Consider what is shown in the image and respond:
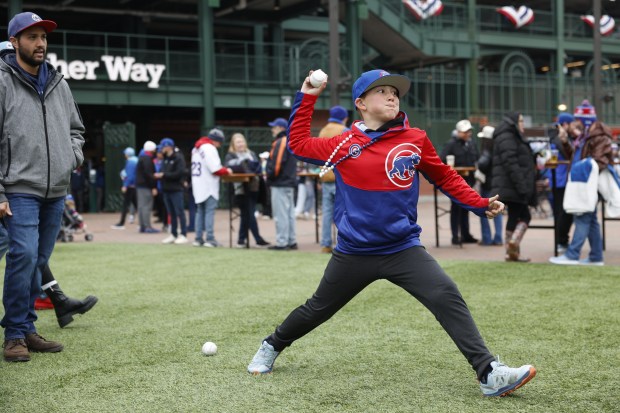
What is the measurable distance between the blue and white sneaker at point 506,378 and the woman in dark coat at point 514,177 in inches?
262

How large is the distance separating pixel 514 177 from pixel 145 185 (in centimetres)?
945

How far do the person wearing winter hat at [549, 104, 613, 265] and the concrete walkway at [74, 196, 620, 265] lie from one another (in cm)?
45

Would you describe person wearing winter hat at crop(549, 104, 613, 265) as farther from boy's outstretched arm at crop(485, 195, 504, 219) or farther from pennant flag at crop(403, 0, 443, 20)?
pennant flag at crop(403, 0, 443, 20)

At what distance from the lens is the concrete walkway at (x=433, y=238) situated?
12.2 m

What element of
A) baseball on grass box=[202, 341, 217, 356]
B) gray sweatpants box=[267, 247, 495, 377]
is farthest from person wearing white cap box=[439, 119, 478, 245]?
gray sweatpants box=[267, 247, 495, 377]

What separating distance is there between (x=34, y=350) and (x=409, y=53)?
93.7 ft

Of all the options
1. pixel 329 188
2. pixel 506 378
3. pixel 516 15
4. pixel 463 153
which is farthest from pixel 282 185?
pixel 516 15

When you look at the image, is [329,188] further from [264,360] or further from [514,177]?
[264,360]

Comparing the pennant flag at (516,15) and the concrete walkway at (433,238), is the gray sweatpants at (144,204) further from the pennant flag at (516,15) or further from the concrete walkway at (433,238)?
the pennant flag at (516,15)

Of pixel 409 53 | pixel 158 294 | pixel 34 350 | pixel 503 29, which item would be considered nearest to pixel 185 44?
pixel 409 53

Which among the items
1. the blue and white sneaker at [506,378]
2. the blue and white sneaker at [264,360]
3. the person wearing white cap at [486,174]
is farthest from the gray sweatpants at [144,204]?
the blue and white sneaker at [506,378]

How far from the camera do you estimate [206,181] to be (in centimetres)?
1430

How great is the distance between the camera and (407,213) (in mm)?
4918

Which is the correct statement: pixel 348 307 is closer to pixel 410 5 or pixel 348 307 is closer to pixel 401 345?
pixel 401 345
